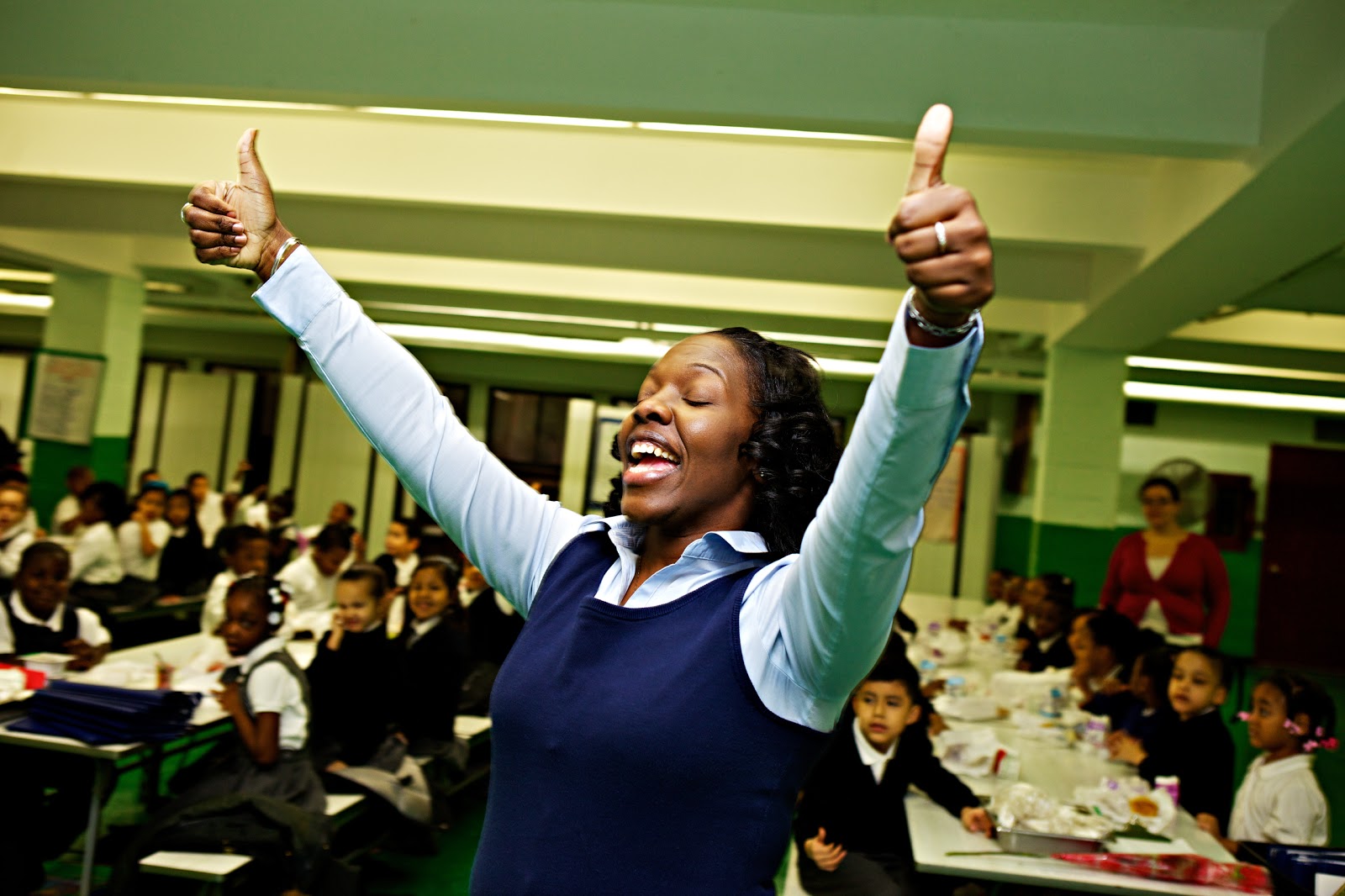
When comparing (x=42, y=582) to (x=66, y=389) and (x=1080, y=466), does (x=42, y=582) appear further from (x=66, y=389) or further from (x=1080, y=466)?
(x=1080, y=466)

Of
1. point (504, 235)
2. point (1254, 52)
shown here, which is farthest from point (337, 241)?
point (1254, 52)

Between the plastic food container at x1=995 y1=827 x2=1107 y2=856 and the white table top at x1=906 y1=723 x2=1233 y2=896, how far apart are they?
0.03m

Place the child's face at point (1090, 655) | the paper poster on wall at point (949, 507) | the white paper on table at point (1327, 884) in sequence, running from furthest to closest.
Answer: the paper poster on wall at point (949, 507)
the child's face at point (1090, 655)
the white paper on table at point (1327, 884)

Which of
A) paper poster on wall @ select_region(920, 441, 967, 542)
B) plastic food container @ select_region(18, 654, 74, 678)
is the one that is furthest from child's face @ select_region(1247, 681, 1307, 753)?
paper poster on wall @ select_region(920, 441, 967, 542)

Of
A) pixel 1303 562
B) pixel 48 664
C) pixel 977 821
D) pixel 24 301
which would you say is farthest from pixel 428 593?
pixel 1303 562

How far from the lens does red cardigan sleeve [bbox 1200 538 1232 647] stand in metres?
5.85

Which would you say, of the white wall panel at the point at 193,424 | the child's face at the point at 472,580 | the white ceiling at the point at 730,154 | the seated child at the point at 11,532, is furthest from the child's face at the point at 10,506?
the white wall panel at the point at 193,424

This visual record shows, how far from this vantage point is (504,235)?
23.9 feet

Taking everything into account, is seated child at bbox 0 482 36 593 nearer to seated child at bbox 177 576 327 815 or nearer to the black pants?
seated child at bbox 177 576 327 815

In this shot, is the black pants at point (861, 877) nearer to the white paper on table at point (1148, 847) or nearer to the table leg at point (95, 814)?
the white paper on table at point (1148, 847)

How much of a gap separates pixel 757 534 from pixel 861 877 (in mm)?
2483

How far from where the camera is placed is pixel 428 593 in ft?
16.2

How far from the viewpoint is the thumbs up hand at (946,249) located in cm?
75

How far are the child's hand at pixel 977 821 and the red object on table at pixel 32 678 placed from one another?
10.4 ft
